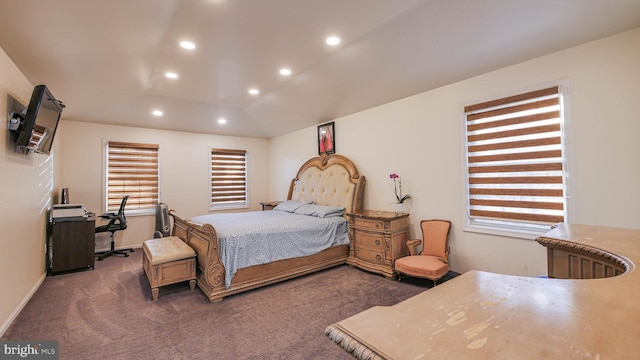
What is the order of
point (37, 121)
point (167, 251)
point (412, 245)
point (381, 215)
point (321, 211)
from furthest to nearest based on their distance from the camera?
point (321, 211), point (381, 215), point (412, 245), point (167, 251), point (37, 121)

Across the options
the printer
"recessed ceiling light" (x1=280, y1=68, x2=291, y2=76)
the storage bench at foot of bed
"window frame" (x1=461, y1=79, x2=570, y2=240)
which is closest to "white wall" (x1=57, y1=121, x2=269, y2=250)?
the printer

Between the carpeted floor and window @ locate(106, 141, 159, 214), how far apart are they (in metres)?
A: 1.85

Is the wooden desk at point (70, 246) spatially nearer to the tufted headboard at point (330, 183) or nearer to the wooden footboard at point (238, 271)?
the wooden footboard at point (238, 271)

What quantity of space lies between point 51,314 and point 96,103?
3.05m

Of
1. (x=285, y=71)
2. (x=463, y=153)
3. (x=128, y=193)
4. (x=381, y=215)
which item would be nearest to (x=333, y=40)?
(x=285, y=71)

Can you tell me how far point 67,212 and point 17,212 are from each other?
1426 mm

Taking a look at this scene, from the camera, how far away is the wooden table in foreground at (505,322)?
65 cm

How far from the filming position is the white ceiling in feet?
7.32

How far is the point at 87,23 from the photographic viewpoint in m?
2.34

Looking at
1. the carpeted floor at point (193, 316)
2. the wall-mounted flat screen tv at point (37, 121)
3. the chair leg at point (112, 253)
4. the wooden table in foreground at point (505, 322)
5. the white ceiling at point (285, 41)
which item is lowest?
the carpeted floor at point (193, 316)

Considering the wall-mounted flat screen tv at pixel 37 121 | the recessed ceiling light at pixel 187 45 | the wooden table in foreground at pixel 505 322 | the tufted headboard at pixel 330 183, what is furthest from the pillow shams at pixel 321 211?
the wall-mounted flat screen tv at pixel 37 121

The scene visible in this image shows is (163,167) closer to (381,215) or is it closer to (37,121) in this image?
(37,121)

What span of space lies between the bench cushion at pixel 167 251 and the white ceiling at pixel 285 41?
221cm

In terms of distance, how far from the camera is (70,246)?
398 centimetres
